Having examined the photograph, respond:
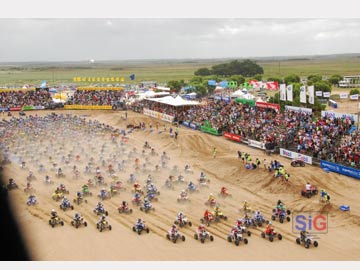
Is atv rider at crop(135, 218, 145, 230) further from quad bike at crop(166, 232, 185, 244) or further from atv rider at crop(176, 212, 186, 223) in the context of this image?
atv rider at crop(176, 212, 186, 223)

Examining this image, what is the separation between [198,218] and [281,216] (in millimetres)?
3874

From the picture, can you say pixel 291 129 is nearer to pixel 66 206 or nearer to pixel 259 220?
pixel 259 220

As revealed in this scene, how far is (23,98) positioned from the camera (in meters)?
67.9

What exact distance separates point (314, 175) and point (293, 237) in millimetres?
9125

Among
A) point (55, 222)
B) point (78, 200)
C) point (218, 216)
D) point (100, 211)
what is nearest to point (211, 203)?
point (218, 216)

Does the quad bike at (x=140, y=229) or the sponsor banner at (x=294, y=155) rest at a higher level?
the sponsor banner at (x=294, y=155)

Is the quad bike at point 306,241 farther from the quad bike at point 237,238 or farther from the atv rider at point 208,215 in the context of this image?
the atv rider at point 208,215

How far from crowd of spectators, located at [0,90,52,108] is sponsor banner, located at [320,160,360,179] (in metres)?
49.6

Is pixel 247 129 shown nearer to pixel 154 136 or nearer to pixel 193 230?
pixel 154 136

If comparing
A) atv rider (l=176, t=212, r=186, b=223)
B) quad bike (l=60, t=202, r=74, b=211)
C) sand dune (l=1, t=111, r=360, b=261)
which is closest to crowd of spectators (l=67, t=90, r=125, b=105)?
sand dune (l=1, t=111, r=360, b=261)

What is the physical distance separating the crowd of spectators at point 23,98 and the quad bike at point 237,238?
5472 centimetres

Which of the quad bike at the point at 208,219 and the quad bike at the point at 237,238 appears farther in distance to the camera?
the quad bike at the point at 208,219

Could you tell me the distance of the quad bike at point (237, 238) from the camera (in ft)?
58.3

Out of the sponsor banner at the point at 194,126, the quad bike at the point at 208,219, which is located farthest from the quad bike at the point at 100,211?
the sponsor banner at the point at 194,126
